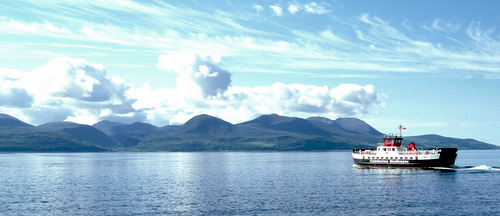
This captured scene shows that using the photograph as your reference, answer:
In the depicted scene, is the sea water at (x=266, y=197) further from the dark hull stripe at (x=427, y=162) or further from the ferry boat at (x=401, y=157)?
the ferry boat at (x=401, y=157)

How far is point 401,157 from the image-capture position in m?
147

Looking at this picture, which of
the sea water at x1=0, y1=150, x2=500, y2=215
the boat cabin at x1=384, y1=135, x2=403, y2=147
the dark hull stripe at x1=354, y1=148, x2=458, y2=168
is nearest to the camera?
the sea water at x1=0, y1=150, x2=500, y2=215

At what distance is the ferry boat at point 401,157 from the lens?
142625 mm

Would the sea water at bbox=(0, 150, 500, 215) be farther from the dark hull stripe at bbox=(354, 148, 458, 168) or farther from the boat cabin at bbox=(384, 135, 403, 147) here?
the boat cabin at bbox=(384, 135, 403, 147)

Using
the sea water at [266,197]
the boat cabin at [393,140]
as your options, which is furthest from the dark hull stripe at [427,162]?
the sea water at [266,197]

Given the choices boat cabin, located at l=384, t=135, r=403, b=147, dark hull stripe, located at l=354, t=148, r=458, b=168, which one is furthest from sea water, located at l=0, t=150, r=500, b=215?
boat cabin, located at l=384, t=135, r=403, b=147

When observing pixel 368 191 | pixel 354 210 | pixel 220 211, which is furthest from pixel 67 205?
pixel 368 191

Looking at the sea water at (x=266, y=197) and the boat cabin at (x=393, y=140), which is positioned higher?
the boat cabin at (x=393, y=140)

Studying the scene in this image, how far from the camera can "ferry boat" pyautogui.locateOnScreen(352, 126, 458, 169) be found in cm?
14262

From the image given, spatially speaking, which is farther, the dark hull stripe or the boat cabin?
the boat cabin

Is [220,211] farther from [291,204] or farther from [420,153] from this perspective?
[420,153]

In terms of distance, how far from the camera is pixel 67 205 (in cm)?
8062

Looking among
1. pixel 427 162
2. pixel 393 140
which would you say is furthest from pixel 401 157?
pixel 427 162

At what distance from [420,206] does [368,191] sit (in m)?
19.5
